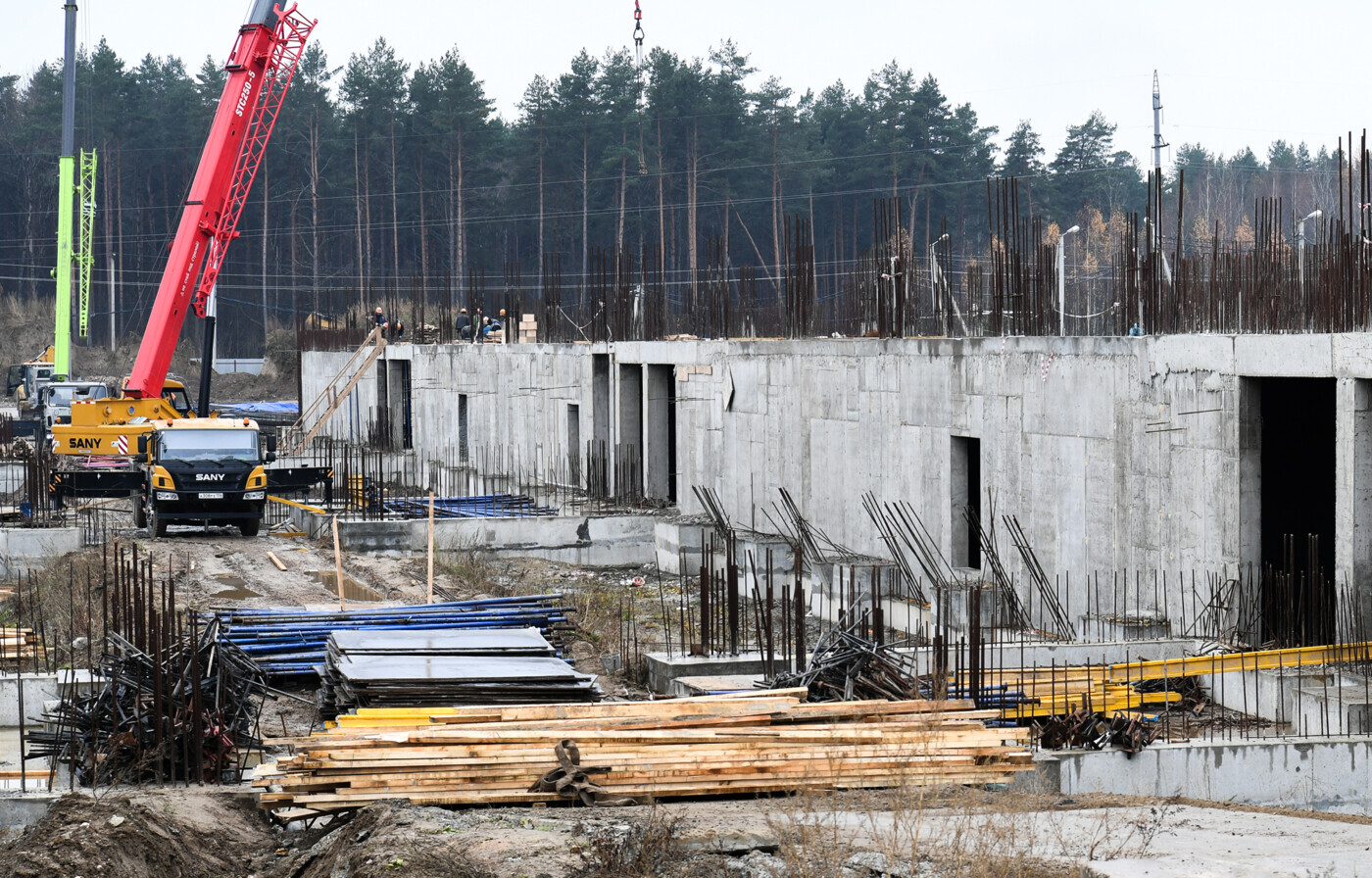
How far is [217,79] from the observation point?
66938 mm

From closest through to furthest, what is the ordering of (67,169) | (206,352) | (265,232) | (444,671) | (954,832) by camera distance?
(954,832), (444,671), (206,352), (67,169), (265,232)

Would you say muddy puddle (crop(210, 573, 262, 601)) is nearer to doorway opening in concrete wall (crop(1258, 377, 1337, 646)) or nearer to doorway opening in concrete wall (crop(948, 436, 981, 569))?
doorway opening in concrete wall (crop(948, 436, 981, 569))

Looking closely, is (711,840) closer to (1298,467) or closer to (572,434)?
(1298,467)

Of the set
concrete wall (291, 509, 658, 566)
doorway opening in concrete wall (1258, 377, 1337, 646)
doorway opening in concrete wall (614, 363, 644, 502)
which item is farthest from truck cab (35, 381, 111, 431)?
doorway opening in concrete wall (1258, 377, 1337, 646)

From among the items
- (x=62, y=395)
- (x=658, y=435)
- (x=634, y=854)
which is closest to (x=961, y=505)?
(x=658, y=435)

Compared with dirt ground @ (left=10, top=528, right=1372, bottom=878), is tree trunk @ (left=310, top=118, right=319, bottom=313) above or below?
above

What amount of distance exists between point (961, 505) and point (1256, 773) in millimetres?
7011

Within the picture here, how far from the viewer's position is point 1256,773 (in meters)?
10.2

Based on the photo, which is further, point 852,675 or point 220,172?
point 220,172

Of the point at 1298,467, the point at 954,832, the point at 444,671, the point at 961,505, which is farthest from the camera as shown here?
the point at 961,505

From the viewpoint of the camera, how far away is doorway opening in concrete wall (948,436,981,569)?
55.8 feet

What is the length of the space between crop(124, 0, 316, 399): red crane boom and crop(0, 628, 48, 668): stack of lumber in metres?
10.4

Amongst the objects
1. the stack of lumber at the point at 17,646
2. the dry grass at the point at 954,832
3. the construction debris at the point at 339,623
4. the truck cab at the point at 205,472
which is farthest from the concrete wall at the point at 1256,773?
the truck cab at the point at 205,472

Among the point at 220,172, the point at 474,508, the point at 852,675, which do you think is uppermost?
the point at 220,172
